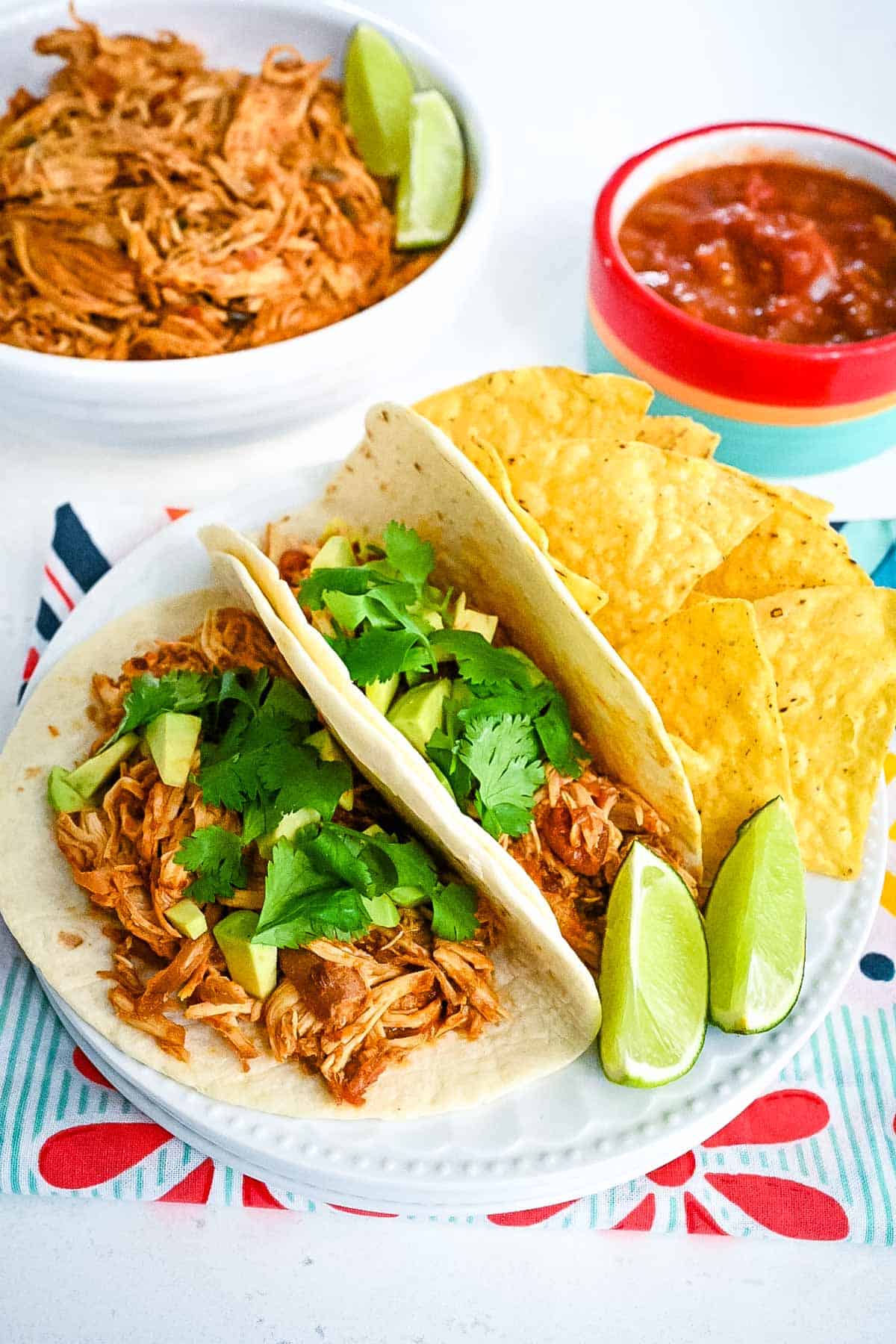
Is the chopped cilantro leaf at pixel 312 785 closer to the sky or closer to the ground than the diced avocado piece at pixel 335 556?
closer to the ground

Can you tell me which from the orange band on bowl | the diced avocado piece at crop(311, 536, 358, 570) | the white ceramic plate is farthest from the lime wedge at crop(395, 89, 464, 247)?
the white ceramic plate

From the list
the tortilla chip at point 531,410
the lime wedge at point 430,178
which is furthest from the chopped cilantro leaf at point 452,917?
the lime wedge at point 430,178

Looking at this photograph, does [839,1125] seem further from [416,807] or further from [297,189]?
[297,189]

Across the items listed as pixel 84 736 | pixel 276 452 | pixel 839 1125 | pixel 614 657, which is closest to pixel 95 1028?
pixel 84 736

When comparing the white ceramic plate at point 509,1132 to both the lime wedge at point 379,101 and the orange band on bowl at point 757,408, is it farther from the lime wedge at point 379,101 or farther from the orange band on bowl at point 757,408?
the lime wedge at point 379,101

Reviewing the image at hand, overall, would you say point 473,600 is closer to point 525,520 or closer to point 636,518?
point 525,520

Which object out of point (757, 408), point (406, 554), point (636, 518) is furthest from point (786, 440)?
point (406, 554)
